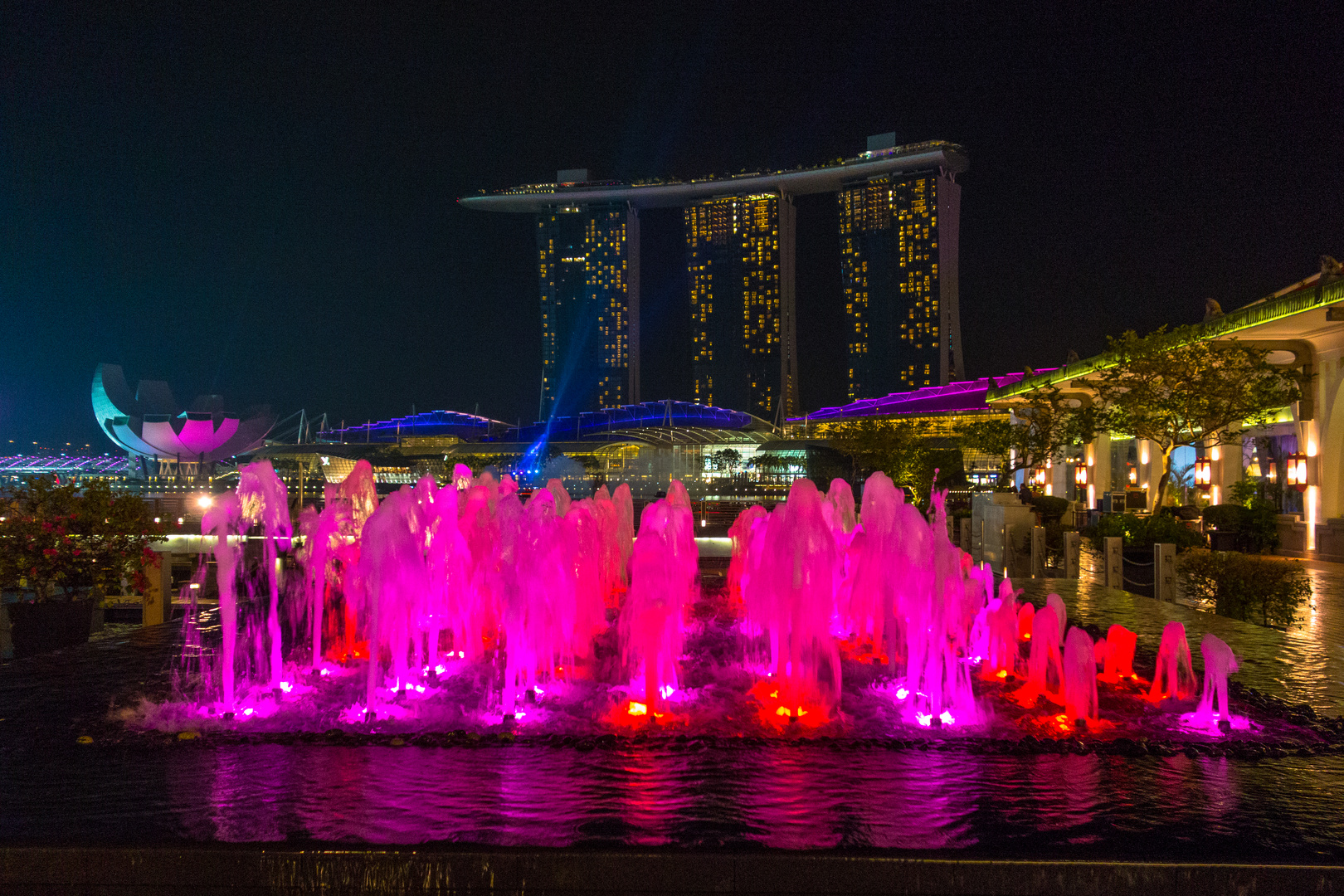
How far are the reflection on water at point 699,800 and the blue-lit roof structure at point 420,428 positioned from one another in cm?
7813

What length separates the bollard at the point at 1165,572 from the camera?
33.1 feet

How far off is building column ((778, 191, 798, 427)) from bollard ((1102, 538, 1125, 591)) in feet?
279

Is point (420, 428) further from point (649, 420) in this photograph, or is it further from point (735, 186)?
point (735, 186)

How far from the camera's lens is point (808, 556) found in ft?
19.1

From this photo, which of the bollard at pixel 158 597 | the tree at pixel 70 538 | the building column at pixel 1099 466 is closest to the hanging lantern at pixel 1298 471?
the building column at pixel 1099 466

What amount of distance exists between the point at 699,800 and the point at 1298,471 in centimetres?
2065

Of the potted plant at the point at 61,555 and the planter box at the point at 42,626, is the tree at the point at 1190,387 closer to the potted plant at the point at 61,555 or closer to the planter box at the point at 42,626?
the potted plant at the point at 61,555

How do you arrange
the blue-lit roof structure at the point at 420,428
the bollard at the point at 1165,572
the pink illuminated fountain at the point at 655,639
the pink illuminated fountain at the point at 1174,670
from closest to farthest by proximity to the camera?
the pink illuminated fountain at the point at 655,639, the pink illuminated fountain at the point at 1174,670, the bollard at the point at 1165,572, the blue-lit roof structure at the point at 420,428

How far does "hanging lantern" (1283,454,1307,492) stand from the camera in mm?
18906

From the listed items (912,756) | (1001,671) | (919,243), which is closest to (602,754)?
(912,756)

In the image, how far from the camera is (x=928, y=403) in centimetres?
5897

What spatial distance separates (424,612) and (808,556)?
→ 10.7ft

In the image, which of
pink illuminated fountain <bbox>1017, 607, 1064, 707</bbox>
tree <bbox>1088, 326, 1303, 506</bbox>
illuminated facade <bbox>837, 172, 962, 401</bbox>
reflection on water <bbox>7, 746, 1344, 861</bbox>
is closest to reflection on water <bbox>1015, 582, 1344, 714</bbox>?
pink illuminated fountain <bbox>1017, 607, 1064, 707</bbox>

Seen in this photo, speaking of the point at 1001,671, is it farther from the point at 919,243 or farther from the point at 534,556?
the point at 919,243
